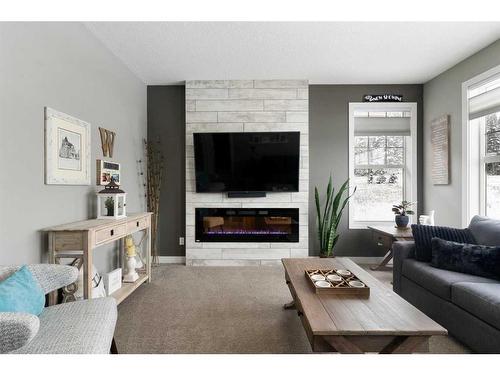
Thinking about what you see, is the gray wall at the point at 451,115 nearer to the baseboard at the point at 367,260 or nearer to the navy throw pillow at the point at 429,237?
the baseboard at the point at 367,260

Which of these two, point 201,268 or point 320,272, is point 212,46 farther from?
point 201,268

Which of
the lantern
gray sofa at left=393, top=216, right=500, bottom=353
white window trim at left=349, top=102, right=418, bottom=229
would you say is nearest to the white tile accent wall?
white window trim at left=349, top=102, right=418, bottom=229

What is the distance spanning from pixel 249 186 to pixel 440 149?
2.54m

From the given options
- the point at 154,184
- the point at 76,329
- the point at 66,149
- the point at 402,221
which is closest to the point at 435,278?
the point at 402,221

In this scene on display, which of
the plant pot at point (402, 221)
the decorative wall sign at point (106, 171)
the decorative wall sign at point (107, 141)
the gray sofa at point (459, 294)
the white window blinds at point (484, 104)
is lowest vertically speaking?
the gray sofa at point (459, 294)

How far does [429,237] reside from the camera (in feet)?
8.06

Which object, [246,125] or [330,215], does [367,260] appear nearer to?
[330,215]

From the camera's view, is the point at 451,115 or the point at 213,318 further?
the point at 451,115

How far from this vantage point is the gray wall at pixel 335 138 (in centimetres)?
407

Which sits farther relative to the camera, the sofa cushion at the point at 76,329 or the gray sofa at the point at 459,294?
the gray sofa at the point at 459,294

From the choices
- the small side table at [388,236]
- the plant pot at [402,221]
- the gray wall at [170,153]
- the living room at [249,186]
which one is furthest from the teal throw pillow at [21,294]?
the plant pot at [402,221]

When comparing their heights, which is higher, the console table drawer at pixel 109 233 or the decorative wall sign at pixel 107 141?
the decorative wall sign at pixel 107 141

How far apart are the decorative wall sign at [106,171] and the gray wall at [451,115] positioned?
3.97m

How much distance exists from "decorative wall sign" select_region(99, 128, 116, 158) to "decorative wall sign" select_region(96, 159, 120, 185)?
0.32 ft
